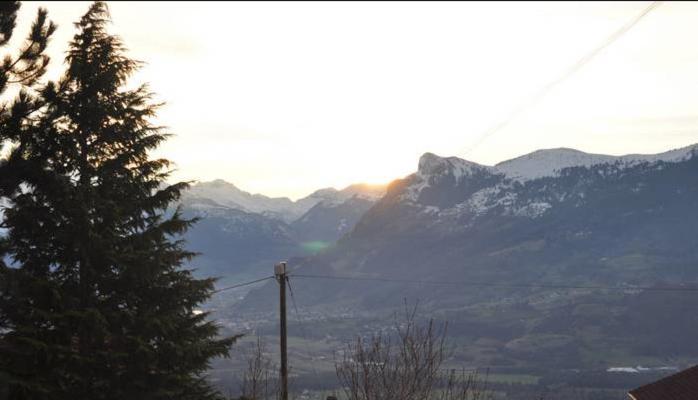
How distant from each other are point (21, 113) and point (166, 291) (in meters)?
8.33

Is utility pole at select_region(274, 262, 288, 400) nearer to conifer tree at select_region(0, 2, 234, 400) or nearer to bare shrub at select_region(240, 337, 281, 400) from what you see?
bare shrub at select_region(240, 337, 281, 400)

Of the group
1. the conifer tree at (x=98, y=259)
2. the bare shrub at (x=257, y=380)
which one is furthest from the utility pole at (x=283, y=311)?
the conifer tree at (x=98, y=259)

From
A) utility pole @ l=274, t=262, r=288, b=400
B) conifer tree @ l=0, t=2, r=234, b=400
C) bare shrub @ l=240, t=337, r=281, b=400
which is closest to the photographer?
→ conifer tree @ l=0, t=2, r=234, b=400

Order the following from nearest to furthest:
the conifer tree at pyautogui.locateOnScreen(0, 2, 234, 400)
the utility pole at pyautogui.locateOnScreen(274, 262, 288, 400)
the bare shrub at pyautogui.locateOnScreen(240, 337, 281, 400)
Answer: the conifer tree at pyautogui.locateOnScreen(0, 2, 234, 400) < the bare shrub at pyautogui.locateOnScreen(240, 337, 281, 400) < the utility pole at pyautogui.locateOnScreen(274, 262, 288, 400)

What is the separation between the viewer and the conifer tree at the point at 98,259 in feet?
81.3

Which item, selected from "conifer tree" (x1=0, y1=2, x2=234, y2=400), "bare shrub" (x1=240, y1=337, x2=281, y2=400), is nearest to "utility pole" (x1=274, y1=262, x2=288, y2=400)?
"bare shrub" (x1=240, y1=337, x2=281, y2=400)

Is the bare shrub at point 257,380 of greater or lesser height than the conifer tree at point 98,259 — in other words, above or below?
below

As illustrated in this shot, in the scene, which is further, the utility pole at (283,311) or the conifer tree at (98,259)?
the utility pole at (283,311)

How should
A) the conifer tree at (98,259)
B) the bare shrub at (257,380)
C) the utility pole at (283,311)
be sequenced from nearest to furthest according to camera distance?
the conifer tree at (98,259) → the bare shrub at (257,380) → the utility pole at (283,311)

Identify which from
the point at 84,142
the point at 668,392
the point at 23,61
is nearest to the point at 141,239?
the point at 84,142

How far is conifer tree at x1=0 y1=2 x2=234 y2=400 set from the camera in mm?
24781

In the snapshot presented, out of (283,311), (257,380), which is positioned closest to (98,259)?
(283,311)

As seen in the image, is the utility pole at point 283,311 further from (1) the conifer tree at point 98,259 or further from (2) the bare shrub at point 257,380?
(1) the conifer tree at point 98,259

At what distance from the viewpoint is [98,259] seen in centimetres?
2670
